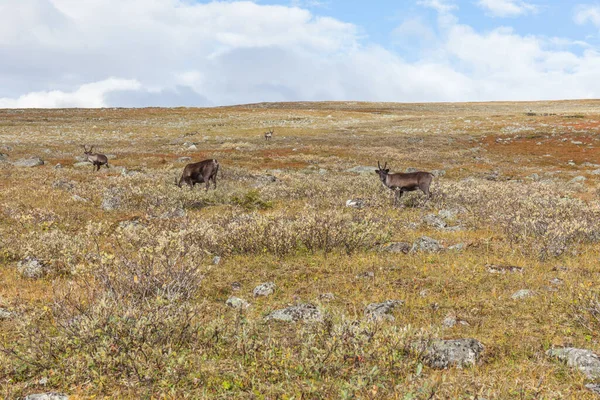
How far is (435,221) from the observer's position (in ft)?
47.8

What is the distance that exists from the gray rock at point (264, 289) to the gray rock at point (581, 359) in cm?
483

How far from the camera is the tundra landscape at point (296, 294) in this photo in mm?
4863

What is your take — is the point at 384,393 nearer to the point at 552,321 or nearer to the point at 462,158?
the point at 552,321

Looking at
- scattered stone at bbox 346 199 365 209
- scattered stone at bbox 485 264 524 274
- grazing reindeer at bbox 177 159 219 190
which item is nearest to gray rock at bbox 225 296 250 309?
scattered stone at bbox 485 264 524 274

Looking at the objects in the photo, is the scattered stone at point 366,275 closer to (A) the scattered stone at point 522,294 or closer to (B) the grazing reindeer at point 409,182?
(A) the scattered stone at point 522,294

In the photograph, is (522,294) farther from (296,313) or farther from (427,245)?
(296,313)

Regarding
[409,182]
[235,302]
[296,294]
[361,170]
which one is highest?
[409,182]

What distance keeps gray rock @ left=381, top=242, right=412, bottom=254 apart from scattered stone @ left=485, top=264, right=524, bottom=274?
217 cm

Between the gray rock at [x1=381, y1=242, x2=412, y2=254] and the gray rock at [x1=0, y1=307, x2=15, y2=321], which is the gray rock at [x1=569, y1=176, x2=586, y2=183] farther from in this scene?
the gray rock at [x1=0, y1=307, x2=15, y2=321]

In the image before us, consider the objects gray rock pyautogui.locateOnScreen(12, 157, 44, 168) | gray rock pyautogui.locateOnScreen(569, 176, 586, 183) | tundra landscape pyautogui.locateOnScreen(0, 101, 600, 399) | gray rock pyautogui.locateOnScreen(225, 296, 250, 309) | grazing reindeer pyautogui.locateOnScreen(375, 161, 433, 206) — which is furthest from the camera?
gray rock pyautogui.locateOnScreen(12, 157, 44, 168)

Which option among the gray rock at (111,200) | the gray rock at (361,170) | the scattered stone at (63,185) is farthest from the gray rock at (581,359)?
the gray rock at (361,170)

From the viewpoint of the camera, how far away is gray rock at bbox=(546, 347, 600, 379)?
504 centimetres

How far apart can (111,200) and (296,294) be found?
37.9ft

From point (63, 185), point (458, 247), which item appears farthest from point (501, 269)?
point (63, 185)
